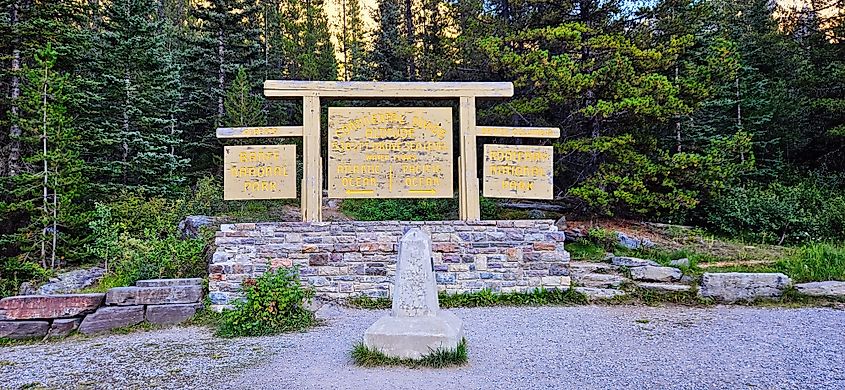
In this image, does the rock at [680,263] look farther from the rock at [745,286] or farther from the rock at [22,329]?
the rock at [22,329]

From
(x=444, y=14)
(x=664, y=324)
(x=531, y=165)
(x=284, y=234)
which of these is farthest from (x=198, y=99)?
(x=664, y=324)

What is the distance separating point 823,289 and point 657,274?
1836 mm

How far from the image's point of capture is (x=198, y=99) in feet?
54.6

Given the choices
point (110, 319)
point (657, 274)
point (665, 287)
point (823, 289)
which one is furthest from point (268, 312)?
point (823, 289)

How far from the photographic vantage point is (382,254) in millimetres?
6418

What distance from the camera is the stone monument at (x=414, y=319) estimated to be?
3.86 metres

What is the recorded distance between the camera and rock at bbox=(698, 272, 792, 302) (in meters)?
6.26

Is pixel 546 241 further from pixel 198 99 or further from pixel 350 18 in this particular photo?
pixel 350 18

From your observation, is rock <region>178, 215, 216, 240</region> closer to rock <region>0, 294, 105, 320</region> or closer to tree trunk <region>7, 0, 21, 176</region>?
rock <region>0, 294, 105, 320</region>

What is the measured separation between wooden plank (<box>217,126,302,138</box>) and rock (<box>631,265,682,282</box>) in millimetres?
4869

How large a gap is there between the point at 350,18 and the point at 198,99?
12489mm

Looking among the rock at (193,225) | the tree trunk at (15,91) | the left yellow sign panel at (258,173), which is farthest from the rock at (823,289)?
the tree trunk at (15,91)

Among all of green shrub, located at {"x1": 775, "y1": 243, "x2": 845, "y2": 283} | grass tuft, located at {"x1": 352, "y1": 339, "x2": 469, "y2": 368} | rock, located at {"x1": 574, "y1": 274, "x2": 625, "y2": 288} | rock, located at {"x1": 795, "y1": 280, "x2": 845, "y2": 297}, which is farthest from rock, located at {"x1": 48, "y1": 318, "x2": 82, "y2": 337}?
green shrub, located at {"x1": 775, "y1": 243, "x2": 845, "y2": 283}

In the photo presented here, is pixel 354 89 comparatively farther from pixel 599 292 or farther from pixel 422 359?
pixel 599 292
